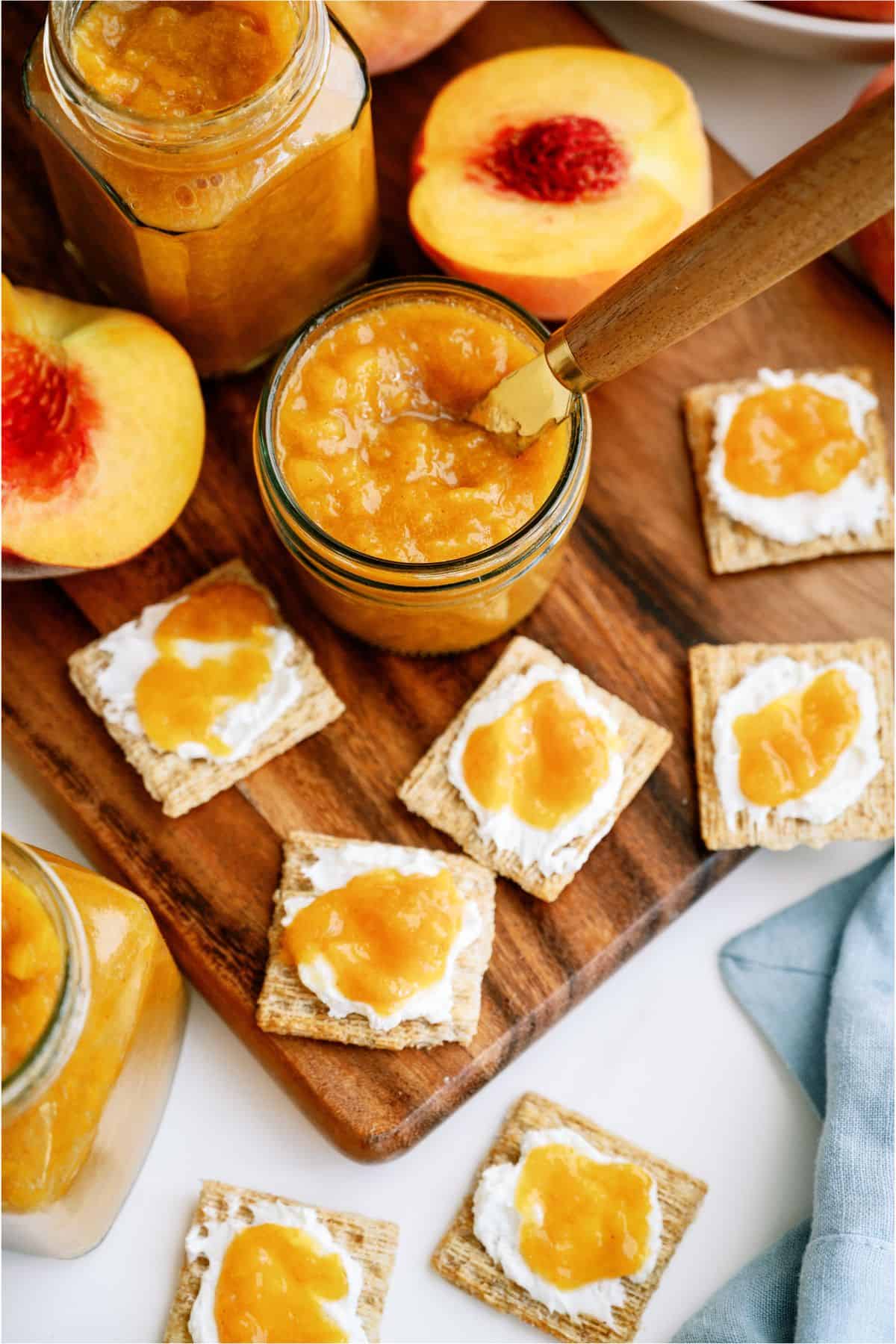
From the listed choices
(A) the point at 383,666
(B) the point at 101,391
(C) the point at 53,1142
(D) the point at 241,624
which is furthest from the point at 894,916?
(B) the point at 101,391

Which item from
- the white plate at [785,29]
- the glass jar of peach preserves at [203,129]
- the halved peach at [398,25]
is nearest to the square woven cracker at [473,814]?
the glass jar of peach preserves at [203,129]

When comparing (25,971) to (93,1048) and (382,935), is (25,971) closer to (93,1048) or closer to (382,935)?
(93,1048)

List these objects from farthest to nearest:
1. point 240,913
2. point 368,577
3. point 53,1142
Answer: point 240,913 < point 368,577 < point 53,1142

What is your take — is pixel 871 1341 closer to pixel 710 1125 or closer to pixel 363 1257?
pixel 710 1125

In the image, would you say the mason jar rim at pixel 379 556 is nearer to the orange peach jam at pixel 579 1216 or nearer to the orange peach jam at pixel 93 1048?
the orange peach jam at pixel 93 1048

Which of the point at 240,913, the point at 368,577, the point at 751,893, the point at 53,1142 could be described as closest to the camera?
the point at 53,1142

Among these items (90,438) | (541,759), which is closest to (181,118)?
(90,438)

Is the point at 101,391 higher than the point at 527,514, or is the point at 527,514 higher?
the point at 101,391
